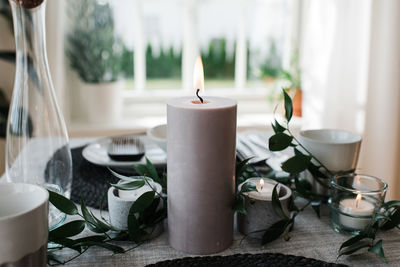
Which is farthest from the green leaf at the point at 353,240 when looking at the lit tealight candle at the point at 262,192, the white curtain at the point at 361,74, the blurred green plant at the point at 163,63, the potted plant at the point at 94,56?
the blurred green plant at the point at 163,63

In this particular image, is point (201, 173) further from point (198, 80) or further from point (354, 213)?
point (354, 213)

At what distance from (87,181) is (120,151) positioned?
0.39 ft

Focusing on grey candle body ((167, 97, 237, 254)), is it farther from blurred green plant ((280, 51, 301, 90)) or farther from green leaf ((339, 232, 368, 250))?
blurred green plant ((280, 51, 301, 90))

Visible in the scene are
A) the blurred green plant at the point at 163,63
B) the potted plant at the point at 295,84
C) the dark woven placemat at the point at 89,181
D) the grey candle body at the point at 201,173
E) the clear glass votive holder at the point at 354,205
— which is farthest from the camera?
the blurred green plant at the point at 163,63

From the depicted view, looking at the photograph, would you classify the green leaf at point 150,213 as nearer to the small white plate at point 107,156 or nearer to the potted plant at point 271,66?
the small white plate at point 107,156

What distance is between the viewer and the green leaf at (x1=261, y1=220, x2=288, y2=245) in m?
0.67

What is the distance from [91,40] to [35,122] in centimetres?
171

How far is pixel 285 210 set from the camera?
687 mm

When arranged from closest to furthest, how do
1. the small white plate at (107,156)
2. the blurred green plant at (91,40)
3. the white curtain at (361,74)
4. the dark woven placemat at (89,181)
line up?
the dark woven placemat at (89,181), the small white plate at (107,156), the white curtain at (361,74), the blurred green plant at (91,40)

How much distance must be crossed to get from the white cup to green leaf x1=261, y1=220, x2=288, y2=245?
308 millimetres

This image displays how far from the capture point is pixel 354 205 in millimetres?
716

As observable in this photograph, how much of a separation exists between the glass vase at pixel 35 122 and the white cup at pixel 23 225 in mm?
202

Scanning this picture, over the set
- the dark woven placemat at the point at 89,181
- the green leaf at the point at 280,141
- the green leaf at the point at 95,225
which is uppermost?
the green leaf at the point at 280,141

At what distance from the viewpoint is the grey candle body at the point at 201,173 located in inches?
23.6
